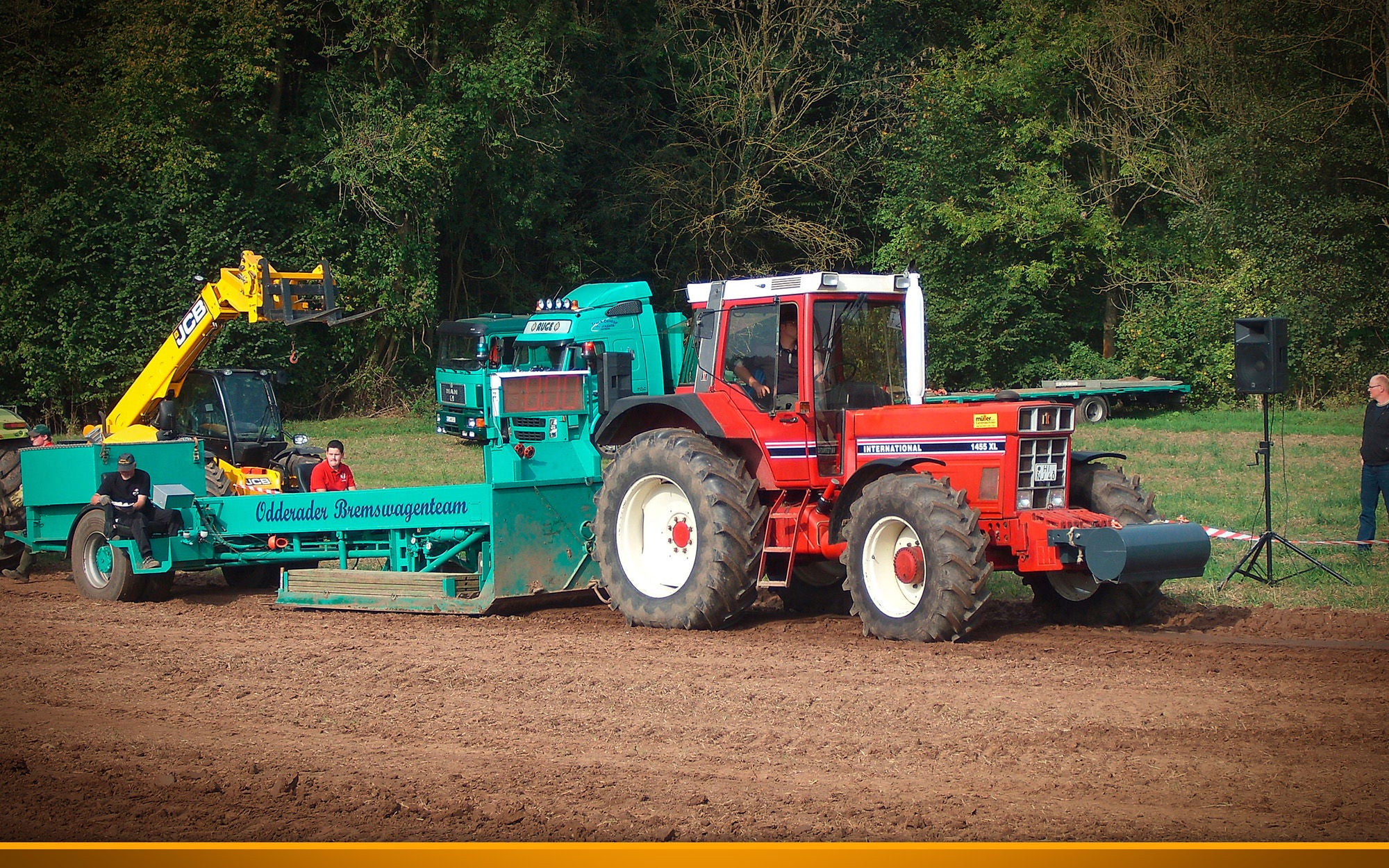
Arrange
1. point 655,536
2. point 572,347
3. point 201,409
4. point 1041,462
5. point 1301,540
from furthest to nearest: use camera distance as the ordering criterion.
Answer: point 572,347
point 201,409
point 1301,540
point 655,536
point 1041,462

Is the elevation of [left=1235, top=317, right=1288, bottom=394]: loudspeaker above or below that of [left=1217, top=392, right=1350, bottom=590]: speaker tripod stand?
above

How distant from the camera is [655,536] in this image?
31.8 feet

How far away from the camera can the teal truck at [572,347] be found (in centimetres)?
1133

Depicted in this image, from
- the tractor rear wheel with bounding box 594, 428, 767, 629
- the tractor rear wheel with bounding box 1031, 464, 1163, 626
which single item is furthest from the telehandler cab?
the tractor rear wheel with bounding box 1031, 464, 1163, 626

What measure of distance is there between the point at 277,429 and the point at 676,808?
973 centimetres

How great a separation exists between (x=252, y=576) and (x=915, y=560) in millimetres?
7063

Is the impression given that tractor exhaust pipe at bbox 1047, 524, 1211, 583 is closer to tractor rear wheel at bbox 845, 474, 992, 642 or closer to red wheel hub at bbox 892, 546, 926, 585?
tractor rear wheel at bbox 845, 474, 992, 642

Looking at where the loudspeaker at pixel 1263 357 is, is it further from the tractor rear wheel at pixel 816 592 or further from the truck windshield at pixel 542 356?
the truck windshield at pixel 542 356

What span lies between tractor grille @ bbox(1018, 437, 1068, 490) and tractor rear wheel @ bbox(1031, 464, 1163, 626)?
35cm

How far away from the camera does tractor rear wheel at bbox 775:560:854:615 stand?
32.8ft

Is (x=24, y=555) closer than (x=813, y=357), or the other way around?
(x=813, y=357)

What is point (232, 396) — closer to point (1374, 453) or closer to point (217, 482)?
point (217, 482)

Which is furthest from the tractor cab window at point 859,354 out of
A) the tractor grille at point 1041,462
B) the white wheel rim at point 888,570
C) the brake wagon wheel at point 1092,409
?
A: the brake wagon wheel at point 1092,409

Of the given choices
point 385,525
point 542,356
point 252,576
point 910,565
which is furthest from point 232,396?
point 542,356
